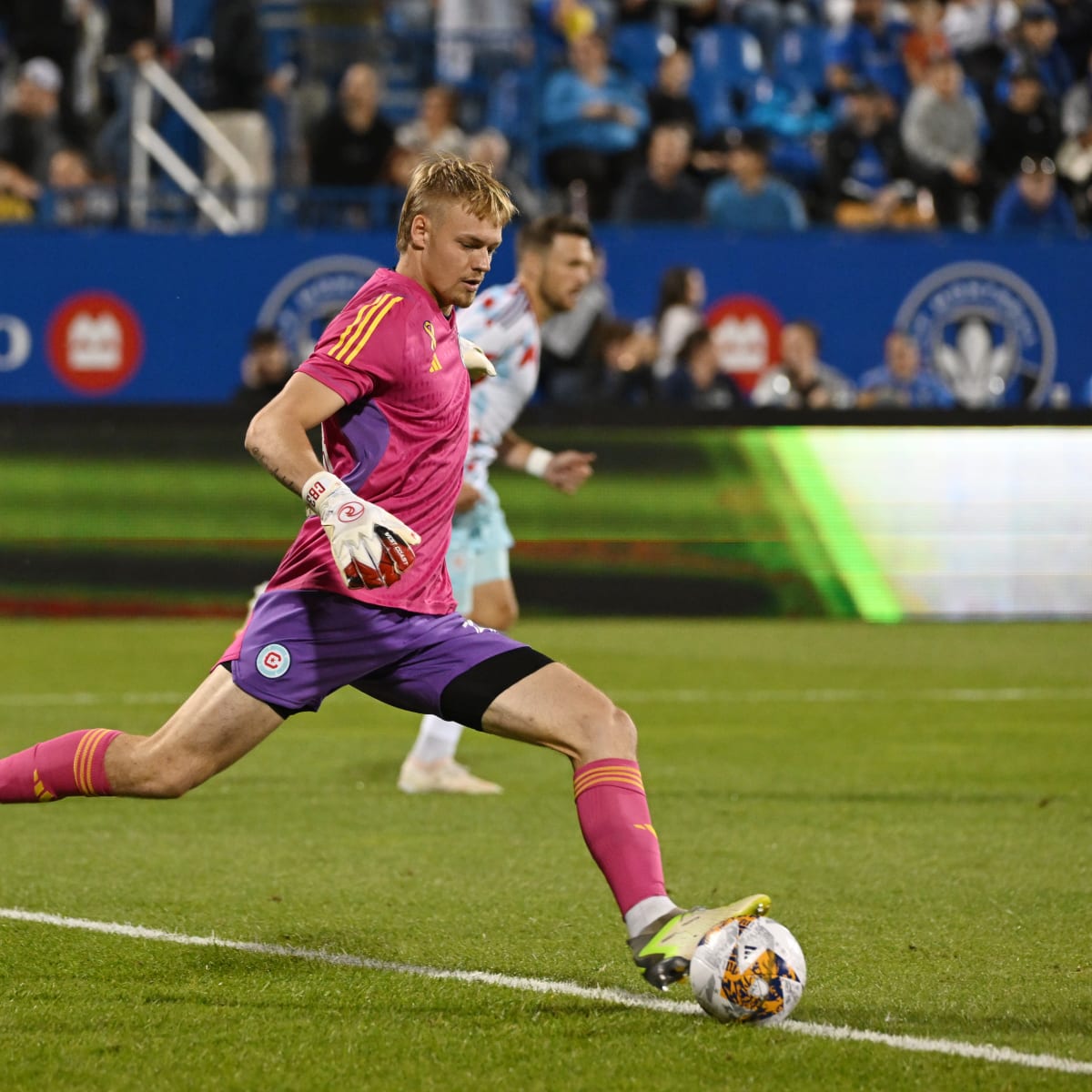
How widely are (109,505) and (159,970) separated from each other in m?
10.2

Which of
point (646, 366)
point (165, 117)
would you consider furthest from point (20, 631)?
point (165, 117)

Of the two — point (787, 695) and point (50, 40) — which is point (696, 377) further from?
point (50, 40)

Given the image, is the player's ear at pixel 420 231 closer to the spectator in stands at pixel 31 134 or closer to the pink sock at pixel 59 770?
the pink sock at pixel 59 770

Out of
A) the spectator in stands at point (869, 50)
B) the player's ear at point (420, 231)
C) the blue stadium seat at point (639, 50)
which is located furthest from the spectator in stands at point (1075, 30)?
the player's ear at point (420, 231)

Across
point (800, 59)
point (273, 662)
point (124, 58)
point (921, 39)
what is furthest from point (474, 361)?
point (921, 39)

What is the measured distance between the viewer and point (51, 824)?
7.88 meters

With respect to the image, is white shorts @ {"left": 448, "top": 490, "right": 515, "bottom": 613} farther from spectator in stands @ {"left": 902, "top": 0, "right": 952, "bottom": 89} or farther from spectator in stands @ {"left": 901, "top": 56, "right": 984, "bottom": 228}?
spectator in stands @ {"left": 902, "top": 0, "right": 952, "bottom": 89}

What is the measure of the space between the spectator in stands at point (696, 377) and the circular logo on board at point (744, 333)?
164 cm

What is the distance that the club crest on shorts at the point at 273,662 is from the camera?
16.4 feet

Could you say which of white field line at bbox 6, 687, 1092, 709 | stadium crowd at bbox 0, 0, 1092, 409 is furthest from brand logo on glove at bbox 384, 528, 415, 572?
stadium crowd at bbox 0, 0, 1092, 409

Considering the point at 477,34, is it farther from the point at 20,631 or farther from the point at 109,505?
the point at 20,631

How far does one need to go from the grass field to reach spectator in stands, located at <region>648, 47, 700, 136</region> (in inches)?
327

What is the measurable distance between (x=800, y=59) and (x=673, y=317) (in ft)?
18.7

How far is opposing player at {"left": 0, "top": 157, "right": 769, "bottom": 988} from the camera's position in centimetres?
483
